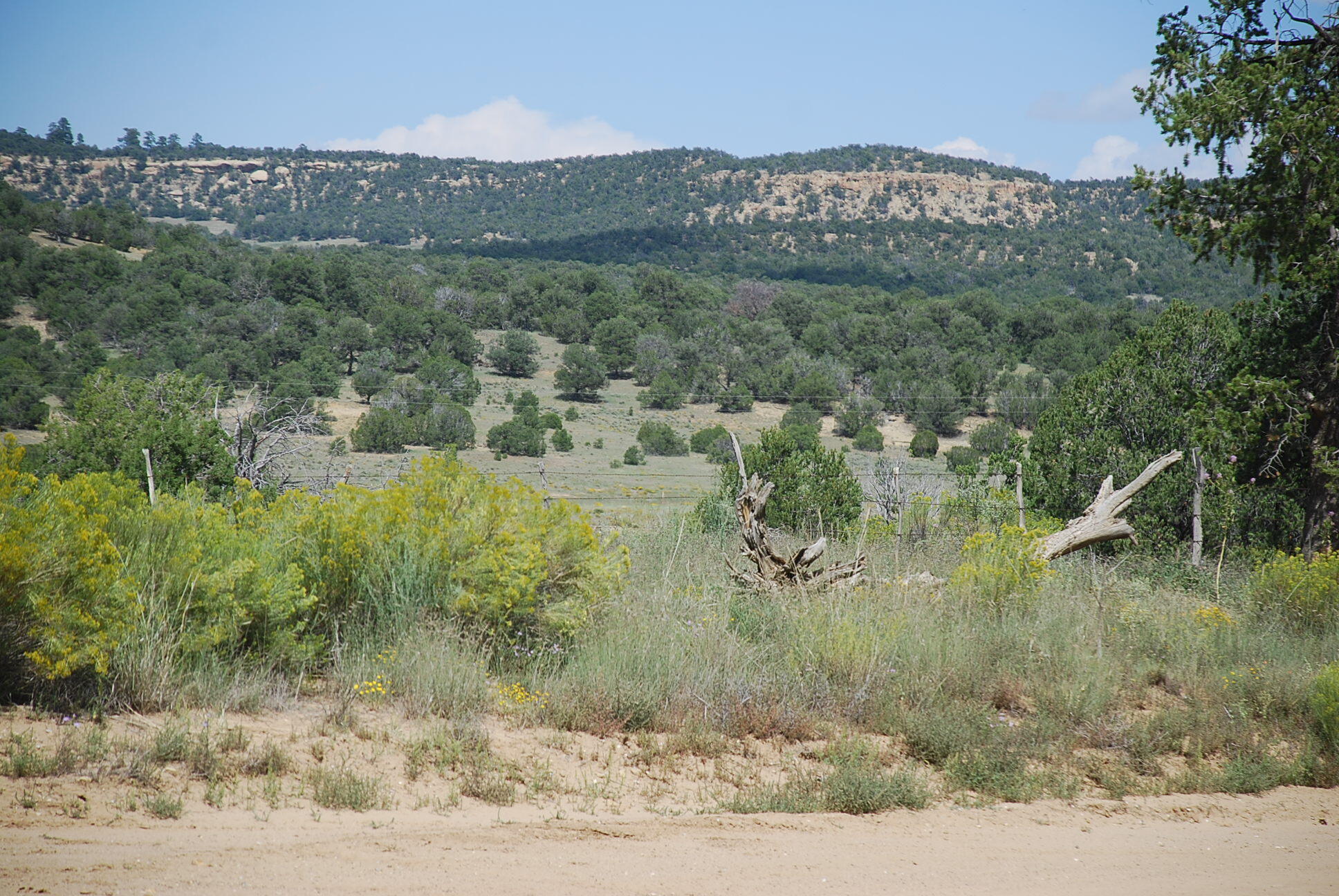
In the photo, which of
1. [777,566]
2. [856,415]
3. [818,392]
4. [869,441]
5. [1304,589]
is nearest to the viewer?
[777,566]

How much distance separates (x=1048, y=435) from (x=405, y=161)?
117621 millimetres

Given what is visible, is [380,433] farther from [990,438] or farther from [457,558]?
[457,558]

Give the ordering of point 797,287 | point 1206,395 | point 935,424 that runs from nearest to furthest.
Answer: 1. point 1206,395
2. point 935,424
3. point 797,287

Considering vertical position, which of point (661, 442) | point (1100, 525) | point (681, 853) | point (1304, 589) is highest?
point (1100, 525)

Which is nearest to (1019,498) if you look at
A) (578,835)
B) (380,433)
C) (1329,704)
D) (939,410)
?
(1329,704)

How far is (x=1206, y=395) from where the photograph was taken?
1075 centimetres

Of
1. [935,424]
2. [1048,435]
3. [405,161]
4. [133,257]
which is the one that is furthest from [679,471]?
[405,161]

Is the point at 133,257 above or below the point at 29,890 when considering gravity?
above

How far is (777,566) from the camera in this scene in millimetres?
8133

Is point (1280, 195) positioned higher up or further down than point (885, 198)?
further down

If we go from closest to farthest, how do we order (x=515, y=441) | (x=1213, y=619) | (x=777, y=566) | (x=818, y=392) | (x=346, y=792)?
(x=346, y=792)
(x=777, y=566)
(x=1213, y=619)
(x=515, y=441)
(x=818, y=392)

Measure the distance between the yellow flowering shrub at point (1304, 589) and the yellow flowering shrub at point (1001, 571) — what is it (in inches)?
81.3

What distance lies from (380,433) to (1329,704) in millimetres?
28761

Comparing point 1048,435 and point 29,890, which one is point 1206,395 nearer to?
point 1048,435
